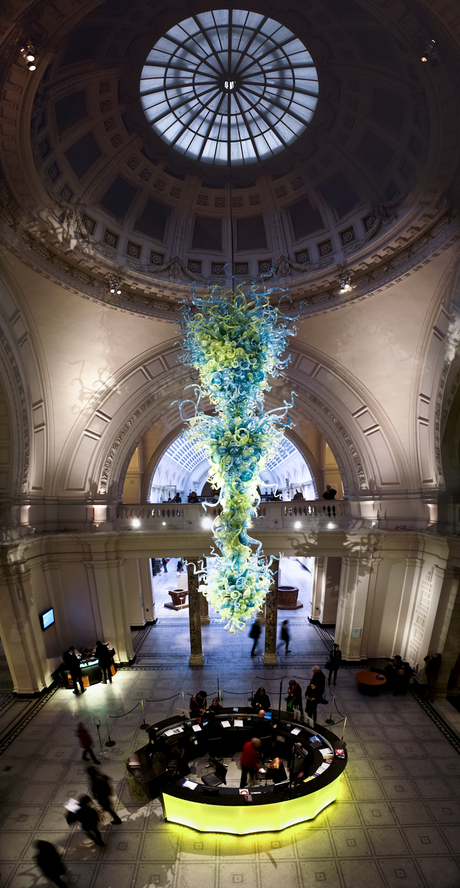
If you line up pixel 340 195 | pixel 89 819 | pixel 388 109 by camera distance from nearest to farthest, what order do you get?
pixel 89 819
pixel 388 109
pixel 340 195

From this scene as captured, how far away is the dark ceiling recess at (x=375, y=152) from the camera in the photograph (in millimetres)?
8927

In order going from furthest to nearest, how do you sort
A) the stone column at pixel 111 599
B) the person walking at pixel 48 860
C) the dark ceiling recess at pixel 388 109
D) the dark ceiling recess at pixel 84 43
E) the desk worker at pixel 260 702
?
the stone column at pixel 111 599
the desk worker at pixel 260 702
the dark ceiling recess at pixel 388 109
the dark ceiling recess at pixel 84 43
the person walking at pixel 48 860

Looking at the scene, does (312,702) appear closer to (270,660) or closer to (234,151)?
(270,660)

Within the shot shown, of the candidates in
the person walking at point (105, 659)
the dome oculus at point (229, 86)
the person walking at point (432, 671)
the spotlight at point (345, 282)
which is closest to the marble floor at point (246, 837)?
the person walking at point (432, 671)

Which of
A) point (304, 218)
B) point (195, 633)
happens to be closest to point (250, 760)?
point (195, 633)

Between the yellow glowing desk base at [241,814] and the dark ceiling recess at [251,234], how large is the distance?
1190cm

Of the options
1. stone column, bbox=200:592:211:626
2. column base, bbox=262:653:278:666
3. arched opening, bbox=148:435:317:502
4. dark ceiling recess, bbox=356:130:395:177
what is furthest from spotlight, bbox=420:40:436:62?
stone column, bbox=200:592:211:626

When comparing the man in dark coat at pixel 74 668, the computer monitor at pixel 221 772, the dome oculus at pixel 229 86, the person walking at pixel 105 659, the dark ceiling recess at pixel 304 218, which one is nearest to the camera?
the computer monitor at pixel 221 772

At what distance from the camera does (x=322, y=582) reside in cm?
1627

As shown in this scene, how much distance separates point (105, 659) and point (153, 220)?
11.9 metres

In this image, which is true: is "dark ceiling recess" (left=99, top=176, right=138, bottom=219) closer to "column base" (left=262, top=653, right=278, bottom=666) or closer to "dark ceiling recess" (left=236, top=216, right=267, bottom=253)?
"dark ceiling recess" (left=236, top=216, right=267, bottom=253)

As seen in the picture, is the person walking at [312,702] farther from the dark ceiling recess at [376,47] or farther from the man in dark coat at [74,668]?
the dark ceiling recess at [376,47]

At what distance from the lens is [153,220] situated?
438 inches

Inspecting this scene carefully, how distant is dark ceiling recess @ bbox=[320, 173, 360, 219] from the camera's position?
33.0 ft
